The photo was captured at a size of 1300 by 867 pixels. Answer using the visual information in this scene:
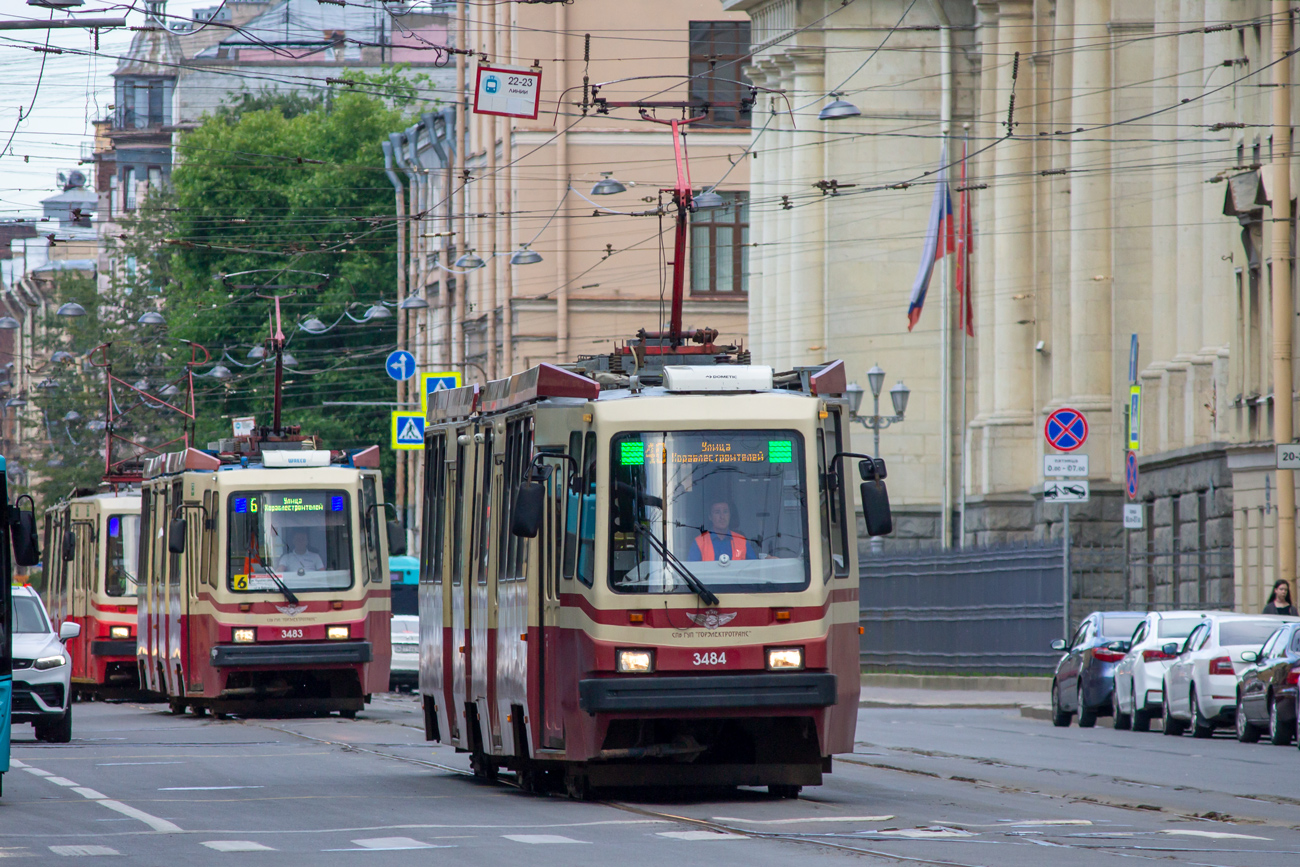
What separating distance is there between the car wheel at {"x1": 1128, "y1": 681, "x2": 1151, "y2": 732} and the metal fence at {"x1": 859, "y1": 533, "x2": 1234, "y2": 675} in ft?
28.9

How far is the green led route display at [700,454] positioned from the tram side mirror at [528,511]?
619 millimetres

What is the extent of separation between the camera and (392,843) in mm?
13500

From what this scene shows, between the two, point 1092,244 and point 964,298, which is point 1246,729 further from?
point 964,298

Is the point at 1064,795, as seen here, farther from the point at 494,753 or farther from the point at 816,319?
the point at 816,319

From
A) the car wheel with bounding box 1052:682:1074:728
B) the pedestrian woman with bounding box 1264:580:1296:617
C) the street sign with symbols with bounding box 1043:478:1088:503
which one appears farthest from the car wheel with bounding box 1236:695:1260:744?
the street sign with symbols with bounding box 1043:478:1088:503

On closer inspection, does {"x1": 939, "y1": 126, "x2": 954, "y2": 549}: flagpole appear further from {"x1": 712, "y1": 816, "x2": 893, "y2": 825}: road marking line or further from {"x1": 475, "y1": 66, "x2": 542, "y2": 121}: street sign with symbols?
{"x1": 712, "y1": 816, "x2": 893, "y2": 825}: road marking line

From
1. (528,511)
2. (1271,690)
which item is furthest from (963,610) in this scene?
(528,511)

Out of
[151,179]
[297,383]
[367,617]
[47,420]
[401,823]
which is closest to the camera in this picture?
[401,823]

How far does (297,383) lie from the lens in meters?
73.1

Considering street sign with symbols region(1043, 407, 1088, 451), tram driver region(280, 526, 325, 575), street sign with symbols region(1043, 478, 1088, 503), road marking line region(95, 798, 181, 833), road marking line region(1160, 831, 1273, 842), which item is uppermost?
street sign with symbols region(1043, 407, 1088, 451)

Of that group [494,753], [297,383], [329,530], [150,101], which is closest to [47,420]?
[297,383]

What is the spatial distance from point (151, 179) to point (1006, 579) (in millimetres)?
76995

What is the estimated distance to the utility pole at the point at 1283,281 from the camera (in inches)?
1300

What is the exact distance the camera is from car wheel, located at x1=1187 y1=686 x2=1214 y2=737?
2759 centimetres
